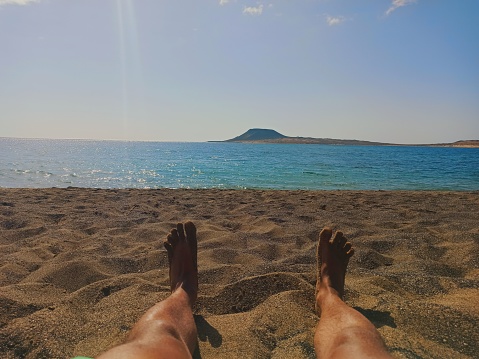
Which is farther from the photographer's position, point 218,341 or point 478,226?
point 478,226

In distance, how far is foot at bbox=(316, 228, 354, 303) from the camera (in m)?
2.02

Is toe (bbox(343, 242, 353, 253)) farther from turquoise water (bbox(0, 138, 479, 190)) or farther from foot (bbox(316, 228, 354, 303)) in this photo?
turquoise water (bbox(0, 138, 479, 190))

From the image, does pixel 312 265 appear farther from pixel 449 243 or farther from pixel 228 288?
pixel 449 243

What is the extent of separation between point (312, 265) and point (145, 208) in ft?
11.5

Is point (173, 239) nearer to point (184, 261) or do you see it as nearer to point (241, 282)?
point (184, 261)

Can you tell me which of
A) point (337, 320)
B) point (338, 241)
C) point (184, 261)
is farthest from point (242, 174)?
point (337, 320)

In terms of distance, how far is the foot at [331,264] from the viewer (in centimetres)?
202

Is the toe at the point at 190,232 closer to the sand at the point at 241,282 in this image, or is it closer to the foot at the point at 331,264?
the sand at the point at 241,282

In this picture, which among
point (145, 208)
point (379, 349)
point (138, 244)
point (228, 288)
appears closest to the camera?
point (379, 349)

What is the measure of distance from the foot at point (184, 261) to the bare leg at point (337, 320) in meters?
0.77

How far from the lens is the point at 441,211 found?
5.02 meters

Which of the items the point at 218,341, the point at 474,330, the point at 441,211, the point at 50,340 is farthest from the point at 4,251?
the point at 441,211

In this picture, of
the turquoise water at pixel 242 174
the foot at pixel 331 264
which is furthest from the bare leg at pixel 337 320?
the turquoise water at pixel 242 174

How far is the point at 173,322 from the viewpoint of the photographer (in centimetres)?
156
